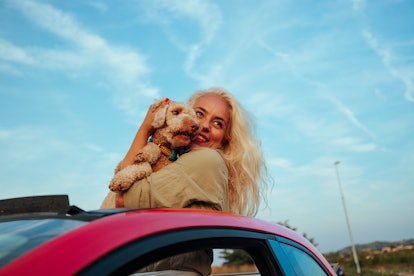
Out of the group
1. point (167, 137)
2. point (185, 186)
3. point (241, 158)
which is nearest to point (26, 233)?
point (185, 186)

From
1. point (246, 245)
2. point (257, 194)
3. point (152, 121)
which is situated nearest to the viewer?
point (246, 245)

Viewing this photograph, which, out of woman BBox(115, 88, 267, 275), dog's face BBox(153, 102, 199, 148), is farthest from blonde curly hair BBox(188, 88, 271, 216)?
dog's face BBox(153, 102, 199, 148)

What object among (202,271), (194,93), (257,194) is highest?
(194,93)

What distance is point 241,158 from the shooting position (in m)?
3.61

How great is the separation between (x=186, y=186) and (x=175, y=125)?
0.56m

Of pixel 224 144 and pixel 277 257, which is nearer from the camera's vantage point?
pixel 277 257

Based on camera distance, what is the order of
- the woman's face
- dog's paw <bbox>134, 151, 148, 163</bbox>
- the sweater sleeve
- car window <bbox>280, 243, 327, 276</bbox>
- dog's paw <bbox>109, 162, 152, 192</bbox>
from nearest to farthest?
car window <bbox>280, 243, 327, 276</bbox>
the sweater sleeve
dog's paw <bbox>109, 162, 152, 192</bbox>
dog's paw <bbox>134, 151, 148, 163</bbox>
the woman's face

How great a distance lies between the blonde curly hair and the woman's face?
0.07 m

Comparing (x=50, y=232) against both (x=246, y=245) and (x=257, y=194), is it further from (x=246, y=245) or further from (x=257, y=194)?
(x=257, y=194)

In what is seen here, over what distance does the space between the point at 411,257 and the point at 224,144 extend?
27.9 m

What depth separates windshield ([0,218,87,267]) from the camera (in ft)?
4.11

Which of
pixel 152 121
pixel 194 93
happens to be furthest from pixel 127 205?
pixel 194 93

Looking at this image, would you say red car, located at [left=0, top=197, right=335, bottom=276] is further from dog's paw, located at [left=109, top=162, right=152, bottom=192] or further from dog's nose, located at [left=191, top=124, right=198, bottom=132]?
dog's nose, located at [left=191, top=124, right=198, bottom=132]

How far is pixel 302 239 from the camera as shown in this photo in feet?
7.93
